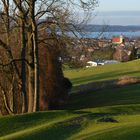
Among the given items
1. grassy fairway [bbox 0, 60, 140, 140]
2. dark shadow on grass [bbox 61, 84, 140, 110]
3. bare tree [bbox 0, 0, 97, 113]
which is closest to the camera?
grassy fairway [bbox 0, 60, 140, 140]

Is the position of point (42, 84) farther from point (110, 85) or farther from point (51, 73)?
point (110, 85)

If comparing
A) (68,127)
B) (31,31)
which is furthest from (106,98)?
(68,127)

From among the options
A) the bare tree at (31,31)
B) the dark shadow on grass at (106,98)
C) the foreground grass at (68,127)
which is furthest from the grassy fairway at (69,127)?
the dark shadow on grass at (106,98)

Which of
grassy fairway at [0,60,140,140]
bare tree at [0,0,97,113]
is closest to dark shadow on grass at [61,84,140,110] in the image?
bare tree at [0,0,97,113]

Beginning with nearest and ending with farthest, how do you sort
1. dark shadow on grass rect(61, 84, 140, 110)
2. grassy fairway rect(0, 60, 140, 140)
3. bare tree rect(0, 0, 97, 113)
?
1. grassy fairway rect(0, 60, 140, 140)
2. bare tree rect(0, 0, 97, 113)
3. dark shadow on grass rect(61, 84, 140, 110)

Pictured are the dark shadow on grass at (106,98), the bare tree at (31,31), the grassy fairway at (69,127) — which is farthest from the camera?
the dark shadow on grass at (106,98)

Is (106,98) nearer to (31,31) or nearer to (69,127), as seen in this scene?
(31,31)

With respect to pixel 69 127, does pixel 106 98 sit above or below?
below

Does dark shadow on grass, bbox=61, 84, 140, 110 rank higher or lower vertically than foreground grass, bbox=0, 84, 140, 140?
lower

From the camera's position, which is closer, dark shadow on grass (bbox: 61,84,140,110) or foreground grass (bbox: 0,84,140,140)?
foreground grass (bbox: 0,84,140,140)

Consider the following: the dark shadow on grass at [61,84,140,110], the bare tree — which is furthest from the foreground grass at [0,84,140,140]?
the dark shadow on grass at [61,84,140,110]

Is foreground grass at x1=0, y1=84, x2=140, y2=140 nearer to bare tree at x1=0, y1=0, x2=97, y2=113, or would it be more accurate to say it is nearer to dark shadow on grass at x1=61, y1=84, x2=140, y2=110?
bare tree at x1=0, y1=0, x2=97, y2=113

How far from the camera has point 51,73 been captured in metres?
34.5

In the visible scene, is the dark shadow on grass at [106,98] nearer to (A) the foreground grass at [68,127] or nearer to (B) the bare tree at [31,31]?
(B) the bare tree at [31,31]
